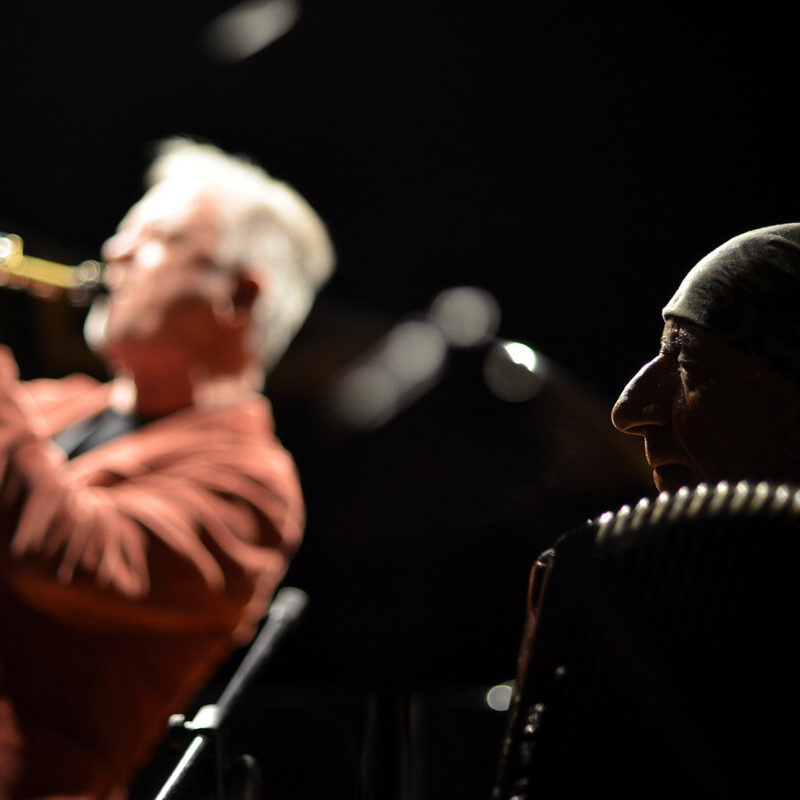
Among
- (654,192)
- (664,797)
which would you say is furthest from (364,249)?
(664,797)

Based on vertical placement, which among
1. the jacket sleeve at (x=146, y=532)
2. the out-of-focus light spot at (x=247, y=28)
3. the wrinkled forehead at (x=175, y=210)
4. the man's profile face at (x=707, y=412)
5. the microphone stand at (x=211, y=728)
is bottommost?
the microphone stand at (x=211, y=728)

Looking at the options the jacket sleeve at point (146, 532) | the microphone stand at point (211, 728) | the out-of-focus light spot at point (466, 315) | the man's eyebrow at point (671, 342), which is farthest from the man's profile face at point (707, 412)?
the out-of-focus light spot at point (466, 315)

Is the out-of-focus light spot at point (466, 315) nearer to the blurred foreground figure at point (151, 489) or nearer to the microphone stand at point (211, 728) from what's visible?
the blurred foreground figure at point (151, 489)

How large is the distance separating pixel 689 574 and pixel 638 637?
0.18 ft

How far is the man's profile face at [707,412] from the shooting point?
2.31 feet

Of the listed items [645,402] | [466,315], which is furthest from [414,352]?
[645,402]

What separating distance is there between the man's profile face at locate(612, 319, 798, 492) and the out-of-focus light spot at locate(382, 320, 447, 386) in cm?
133

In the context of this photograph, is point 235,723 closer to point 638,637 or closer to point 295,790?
point 295,790

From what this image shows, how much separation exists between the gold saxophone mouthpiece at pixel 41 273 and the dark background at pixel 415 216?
0.37 m

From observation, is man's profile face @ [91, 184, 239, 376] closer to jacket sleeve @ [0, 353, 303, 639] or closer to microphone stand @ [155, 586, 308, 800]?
jacket sleeve @ [0, 353, 303, 639]

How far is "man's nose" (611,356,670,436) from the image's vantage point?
741 mm

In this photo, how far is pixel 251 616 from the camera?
1.33m

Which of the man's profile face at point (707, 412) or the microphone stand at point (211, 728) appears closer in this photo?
the man's profile face at point (707, 412)

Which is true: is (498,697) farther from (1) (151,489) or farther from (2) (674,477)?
(2) (674,477)
